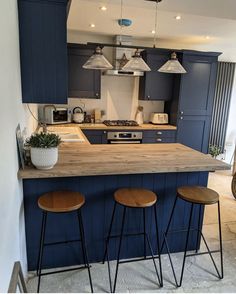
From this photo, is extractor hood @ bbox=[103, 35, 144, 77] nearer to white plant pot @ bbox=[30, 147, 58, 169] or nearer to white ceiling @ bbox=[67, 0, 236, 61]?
white ceiling @ bbox=[67, 0, 236, 61]

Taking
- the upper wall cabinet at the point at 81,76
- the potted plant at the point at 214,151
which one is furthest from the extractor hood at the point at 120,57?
the potted plant at the point at 214,151

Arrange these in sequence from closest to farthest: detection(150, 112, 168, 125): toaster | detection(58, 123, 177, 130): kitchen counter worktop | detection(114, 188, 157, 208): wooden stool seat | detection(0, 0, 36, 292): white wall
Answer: detection(0, 0, 36, 292): white wall, detection(114, 188, 157, 208): wooden stool seat, detection(58, 123, 177, 130): kitchen counter worktop, detection(150, 112, 168, 125): toaster

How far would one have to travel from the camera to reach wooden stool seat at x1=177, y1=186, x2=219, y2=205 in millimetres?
2050

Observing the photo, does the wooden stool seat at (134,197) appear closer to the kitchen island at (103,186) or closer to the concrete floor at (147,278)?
the kitchen island at (103,186)

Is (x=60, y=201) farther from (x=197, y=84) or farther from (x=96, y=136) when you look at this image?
(x=197, y=84)

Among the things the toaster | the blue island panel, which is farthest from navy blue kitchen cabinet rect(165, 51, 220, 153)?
the blue island panel

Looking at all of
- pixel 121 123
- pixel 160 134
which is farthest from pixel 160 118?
pixel 121 123

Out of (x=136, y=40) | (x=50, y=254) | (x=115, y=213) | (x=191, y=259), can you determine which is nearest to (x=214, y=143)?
(x=136, y=40)

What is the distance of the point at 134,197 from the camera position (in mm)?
2021

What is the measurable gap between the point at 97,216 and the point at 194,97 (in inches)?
126

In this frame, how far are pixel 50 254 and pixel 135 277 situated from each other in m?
0.77

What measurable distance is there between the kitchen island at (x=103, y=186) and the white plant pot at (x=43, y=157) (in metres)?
0.05

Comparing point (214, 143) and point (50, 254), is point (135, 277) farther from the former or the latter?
point (214, 143)

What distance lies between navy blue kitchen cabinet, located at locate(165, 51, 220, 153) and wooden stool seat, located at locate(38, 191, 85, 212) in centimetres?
313
